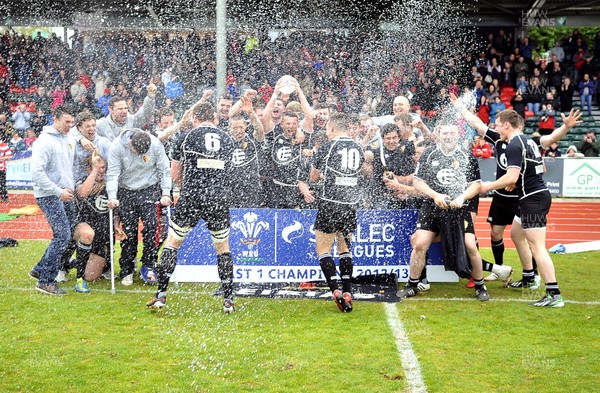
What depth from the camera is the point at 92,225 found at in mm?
8367

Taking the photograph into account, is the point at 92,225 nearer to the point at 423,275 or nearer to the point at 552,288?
the point at 423,275

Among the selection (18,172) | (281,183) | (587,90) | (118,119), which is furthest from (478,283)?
(587,90)

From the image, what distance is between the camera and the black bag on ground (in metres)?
7.74

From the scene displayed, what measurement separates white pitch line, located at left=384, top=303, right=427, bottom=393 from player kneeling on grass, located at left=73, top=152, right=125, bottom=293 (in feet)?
11.2

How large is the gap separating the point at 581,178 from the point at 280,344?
14759 mm

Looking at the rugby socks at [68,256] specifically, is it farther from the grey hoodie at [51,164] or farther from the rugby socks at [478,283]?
the rugby socks at [478,283]

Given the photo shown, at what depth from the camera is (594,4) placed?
2491 centimetres

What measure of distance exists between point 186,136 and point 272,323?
6.52 ft

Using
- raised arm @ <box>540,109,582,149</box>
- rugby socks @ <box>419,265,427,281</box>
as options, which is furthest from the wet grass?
raised arm @ <box>540,109,582,149</box>

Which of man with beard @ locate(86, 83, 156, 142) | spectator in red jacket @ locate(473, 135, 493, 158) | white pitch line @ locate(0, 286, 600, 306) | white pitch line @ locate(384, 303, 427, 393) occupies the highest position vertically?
man with beard @ locate(86, 83, 156, 142)

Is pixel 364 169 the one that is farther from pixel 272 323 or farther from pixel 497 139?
pixel 272 323

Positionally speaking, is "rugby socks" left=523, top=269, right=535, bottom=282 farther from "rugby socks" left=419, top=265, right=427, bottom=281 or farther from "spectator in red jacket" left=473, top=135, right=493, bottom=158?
"spectator in red jacket" left=473, top=135, right=493, bottom=158

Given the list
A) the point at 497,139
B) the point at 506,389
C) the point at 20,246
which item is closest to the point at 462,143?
the point at 497,139

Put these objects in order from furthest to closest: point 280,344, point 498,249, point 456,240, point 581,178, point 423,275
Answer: point 581,178 → point 498,249 → point 423,275 → point 456,240 → point 280,344
